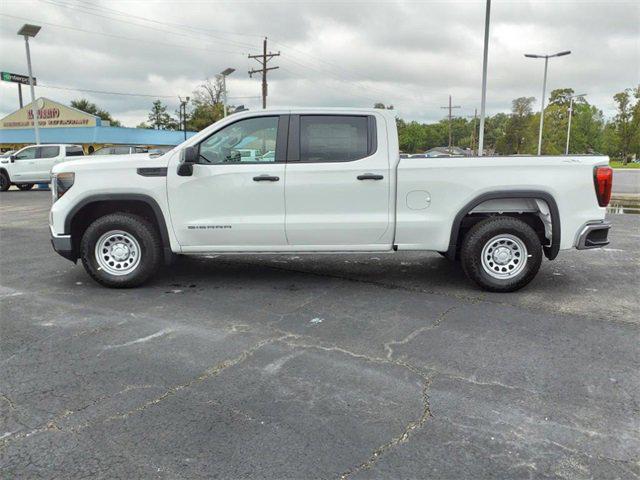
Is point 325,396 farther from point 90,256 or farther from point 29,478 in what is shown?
point 90,256

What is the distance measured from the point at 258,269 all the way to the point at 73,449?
4.16 m

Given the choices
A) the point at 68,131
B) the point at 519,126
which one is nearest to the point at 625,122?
the point at 519,126

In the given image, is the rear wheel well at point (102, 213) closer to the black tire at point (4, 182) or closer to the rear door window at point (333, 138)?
the rear door window at point (333, 138)

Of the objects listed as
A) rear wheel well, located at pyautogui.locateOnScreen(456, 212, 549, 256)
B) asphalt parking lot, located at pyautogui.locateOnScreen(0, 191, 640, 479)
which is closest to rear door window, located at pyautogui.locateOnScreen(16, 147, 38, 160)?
asphalt parking lot, located at pyautogui.locateOnScreen(0, 191, 640, 479)

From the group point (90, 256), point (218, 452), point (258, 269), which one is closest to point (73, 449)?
point (218, 452)

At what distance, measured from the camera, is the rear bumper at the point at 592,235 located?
17.7 feet

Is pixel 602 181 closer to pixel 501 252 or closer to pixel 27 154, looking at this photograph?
pixel 501 252

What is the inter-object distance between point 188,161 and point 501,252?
3507mm

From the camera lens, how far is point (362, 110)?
5.69 metres

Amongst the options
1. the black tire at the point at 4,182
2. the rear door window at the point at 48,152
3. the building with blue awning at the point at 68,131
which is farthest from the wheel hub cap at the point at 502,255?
the building with blue awning at the point at 68,131

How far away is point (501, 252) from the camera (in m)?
5.59

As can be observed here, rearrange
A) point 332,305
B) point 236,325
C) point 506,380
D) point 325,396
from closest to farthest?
point 325,396 → point 506,380 → point 236,325 → point 332,305

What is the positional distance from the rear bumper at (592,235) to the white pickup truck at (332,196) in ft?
0.04

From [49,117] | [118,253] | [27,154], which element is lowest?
[118,253]
